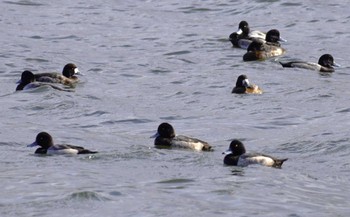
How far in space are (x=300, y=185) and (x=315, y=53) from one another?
1220cm

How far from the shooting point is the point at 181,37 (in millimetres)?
31984

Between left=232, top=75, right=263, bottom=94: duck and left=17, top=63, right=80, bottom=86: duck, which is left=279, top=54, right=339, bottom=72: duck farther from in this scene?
left=17, top=63, right=80, bottom=86: duck

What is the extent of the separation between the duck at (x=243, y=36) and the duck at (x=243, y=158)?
11200 millimetres

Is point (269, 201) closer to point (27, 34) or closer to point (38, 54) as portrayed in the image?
point (38, 54)

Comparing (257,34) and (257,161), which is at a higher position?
(257,34)

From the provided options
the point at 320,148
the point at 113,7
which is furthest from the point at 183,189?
the point at 113,7

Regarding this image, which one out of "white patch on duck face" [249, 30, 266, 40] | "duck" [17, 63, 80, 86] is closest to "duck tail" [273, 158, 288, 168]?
"duck" [17, 63, 80, 86]

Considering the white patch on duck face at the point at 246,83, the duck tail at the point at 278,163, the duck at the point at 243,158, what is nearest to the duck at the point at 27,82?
the white patch on duck face at the point at 246,83

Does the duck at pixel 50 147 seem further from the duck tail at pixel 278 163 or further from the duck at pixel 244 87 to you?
the duck at pixel 244 87

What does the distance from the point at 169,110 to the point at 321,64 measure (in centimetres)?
502

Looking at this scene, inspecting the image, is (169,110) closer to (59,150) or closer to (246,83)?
(246,83)

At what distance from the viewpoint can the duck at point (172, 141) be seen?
791 inches

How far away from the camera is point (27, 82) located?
2583 centimetres

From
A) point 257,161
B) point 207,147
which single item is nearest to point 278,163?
point 257,161
